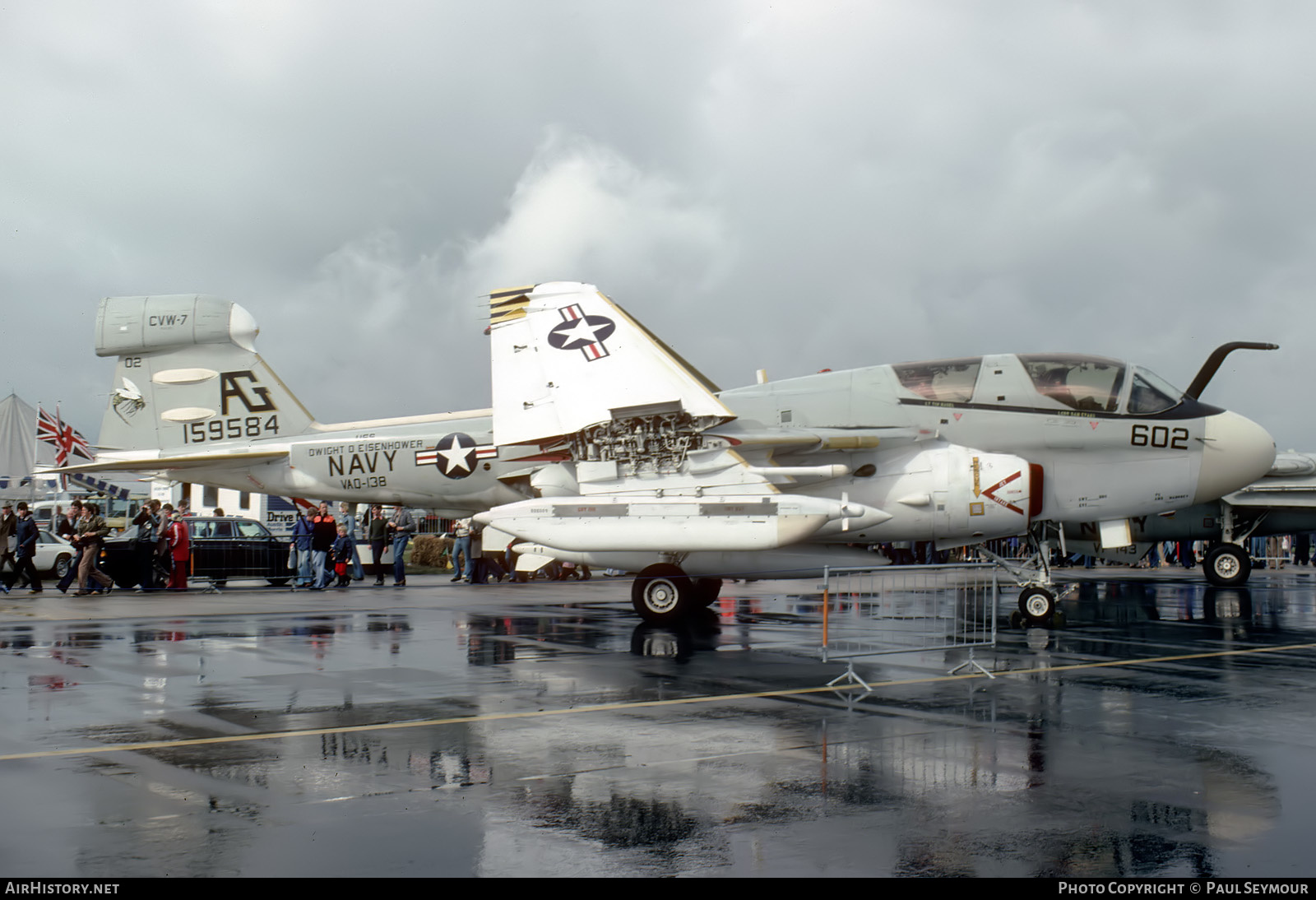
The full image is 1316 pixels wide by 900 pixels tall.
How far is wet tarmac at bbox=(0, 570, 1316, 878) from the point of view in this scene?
434 centimetres

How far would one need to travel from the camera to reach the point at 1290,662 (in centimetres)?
1020

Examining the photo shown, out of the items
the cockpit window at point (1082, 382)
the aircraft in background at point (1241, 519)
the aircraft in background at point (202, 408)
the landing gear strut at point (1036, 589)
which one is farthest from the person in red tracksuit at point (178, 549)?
the aircraft in background at point (1241, 519)

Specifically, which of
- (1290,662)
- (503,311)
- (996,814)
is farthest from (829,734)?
(503,311)

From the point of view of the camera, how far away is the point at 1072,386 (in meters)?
14.2

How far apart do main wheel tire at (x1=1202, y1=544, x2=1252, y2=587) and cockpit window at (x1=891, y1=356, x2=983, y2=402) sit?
9939 millimetres

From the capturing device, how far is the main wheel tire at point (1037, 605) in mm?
13398

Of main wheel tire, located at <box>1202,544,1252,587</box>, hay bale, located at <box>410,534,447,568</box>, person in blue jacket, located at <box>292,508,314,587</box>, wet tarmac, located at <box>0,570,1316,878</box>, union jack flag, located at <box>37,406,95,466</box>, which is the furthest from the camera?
hay bale, located at <box>410,534,447,568</box>

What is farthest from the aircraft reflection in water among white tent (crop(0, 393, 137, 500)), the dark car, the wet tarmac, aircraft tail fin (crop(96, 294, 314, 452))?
white tent (crop(0, 393, 137, 500))

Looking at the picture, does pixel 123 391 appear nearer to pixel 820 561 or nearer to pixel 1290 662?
pixel 820 561

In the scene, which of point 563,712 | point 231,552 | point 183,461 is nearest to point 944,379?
point 563,712

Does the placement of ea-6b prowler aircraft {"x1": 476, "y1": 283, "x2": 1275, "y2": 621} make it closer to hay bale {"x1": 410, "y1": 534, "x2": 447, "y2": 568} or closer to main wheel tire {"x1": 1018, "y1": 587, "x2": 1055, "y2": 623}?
main wheel tire {"x1": 1018, "y1": 587, "x2": 1055, "y2": 623}

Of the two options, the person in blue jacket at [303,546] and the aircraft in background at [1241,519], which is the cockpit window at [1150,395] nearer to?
the aircraft in background at [1241,519]

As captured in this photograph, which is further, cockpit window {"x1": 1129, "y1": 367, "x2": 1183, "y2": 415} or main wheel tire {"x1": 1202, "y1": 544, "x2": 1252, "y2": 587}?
main wheel tire {"x1": 1202, "y1": 544, "x2": 1252, "y2": 587}
